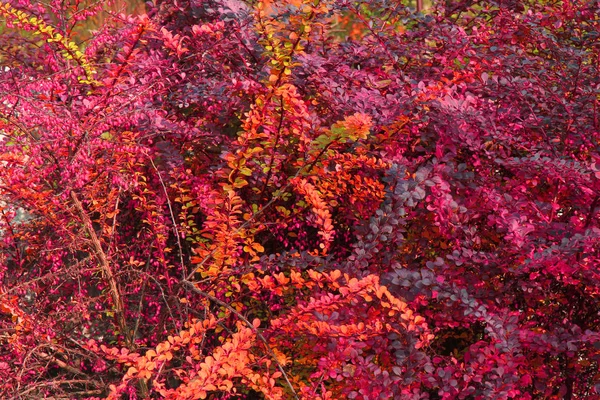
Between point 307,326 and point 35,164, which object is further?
point 35,164

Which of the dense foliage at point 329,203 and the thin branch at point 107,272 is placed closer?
the dense foliage at point 329,203

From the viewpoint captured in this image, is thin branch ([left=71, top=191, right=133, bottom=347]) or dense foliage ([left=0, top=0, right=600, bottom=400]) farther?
thin branch ([left=71, top=191, right=133, bottom=347])

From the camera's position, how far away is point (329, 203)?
363 cm

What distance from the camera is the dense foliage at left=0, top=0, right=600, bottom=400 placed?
9.69 ft

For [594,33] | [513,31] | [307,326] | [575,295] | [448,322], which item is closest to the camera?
[307,326]

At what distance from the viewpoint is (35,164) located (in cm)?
330

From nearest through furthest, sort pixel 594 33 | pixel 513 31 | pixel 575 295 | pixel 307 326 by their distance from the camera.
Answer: pixel 307 326
pixel 575 295
pixel 594 33
pixel 513 31

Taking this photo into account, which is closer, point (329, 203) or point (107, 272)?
point (107, 272)

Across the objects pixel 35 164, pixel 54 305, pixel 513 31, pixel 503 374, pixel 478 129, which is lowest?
pixel 54 305

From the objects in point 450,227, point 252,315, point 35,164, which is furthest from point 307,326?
point 35,164

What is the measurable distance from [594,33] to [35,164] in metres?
2.93

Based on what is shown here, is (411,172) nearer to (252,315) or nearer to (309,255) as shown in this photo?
(309,255)

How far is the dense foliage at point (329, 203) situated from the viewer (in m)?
2.95

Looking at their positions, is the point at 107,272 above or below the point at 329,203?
below
